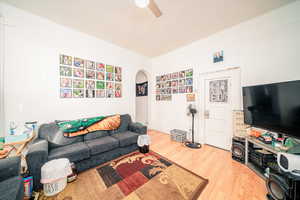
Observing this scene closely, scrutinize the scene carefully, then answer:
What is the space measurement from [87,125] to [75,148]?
21.8 inches

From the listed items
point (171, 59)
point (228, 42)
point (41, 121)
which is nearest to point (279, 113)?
point (228, 42)

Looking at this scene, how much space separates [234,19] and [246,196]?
122 inches

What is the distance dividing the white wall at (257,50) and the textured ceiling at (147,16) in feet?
0.58

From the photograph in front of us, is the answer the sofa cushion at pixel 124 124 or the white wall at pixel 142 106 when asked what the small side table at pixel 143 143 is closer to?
the sofa cushion at pixel 124 124

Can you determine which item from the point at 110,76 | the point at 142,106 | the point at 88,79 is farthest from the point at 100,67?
the point at 142,106

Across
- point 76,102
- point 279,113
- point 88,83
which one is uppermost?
point 88,83

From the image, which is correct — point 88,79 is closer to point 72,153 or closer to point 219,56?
point 72,153

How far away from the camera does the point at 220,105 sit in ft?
8.35

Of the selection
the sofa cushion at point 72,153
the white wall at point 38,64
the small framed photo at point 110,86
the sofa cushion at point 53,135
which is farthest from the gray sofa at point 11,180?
the small framed photo at point 110,86

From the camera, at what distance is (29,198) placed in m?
1.25

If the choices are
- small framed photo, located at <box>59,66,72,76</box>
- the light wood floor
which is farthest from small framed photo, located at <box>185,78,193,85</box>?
small framed photo, located at <box>59,66,72,76</box>

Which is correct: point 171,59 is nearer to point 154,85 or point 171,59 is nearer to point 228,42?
point 154,85

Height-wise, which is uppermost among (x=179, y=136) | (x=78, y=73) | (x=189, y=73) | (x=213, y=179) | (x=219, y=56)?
(x=219, y=56)

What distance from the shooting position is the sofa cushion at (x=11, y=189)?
0.86 metres
